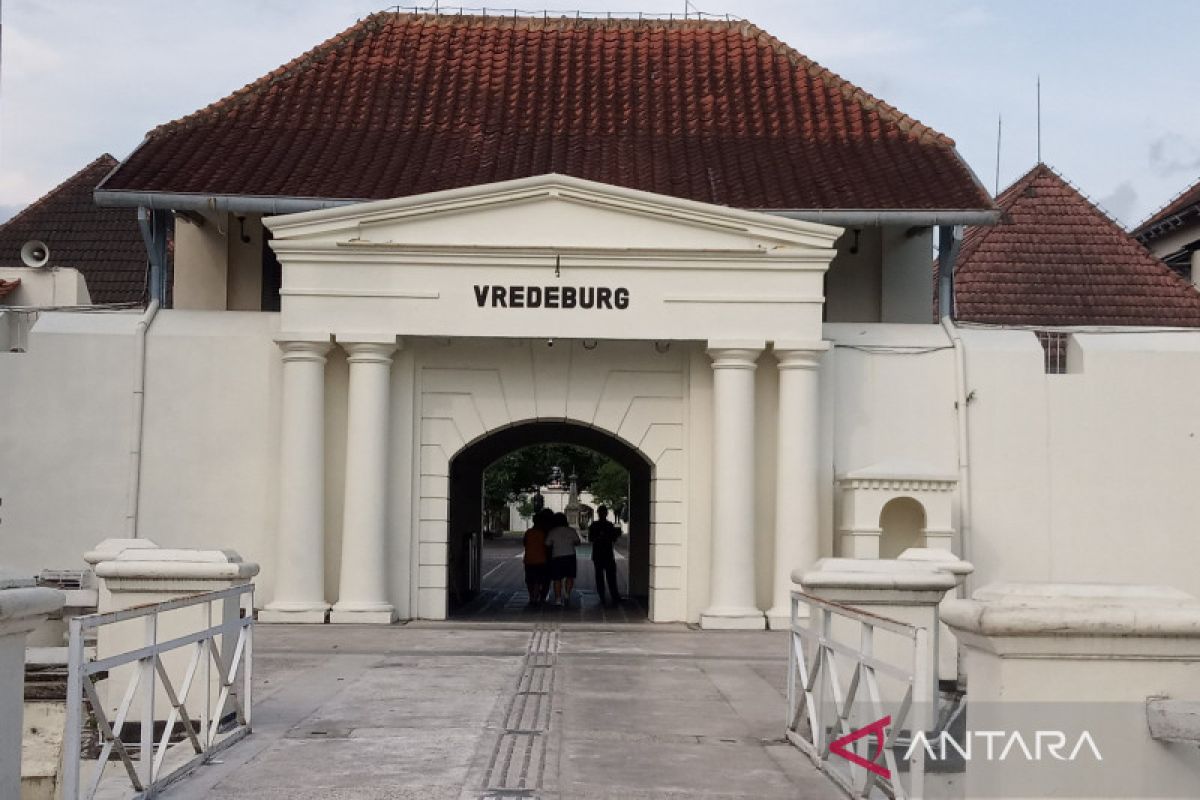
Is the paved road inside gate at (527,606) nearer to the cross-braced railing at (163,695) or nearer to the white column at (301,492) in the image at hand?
the white column at (301,492)

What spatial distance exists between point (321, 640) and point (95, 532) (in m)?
4.64

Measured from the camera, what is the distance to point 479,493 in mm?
27828

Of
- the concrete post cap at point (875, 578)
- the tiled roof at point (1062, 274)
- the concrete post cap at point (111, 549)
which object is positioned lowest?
the concrete post cap at point (875, 578)

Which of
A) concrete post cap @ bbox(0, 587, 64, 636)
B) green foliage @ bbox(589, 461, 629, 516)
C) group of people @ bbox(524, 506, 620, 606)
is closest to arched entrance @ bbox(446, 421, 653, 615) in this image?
group of people @ bbox(524, 506, 620, 606)

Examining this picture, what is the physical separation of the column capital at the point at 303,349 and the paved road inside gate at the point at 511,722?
3.78m

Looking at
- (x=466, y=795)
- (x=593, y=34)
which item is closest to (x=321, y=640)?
(x=466, y=795)

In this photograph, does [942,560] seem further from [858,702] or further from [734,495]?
[734,495]

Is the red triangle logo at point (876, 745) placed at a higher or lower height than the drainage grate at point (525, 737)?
higher

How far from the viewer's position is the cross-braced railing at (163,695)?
7.38m

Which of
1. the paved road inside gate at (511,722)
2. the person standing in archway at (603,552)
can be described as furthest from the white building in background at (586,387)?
the person standing in archway at (603,552)

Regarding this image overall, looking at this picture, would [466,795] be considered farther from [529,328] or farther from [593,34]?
[593,34]

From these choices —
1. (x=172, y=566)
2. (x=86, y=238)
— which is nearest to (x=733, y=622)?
(x=172, y=566)

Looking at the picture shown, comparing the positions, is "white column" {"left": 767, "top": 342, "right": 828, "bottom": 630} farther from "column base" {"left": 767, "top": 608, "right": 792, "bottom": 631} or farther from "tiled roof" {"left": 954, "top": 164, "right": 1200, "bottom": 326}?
"tiled roof" {"left": 954, "top": 164, "right": 1200, "bottom": 326}

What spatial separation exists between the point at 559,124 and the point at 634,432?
551 centimetres
